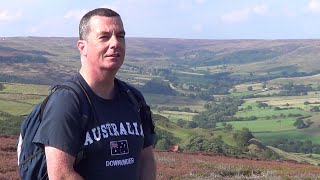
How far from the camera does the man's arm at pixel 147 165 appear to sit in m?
4.32

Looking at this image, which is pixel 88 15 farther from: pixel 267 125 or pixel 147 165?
pixel 267 125

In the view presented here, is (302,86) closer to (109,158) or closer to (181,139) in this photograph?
(181,139)

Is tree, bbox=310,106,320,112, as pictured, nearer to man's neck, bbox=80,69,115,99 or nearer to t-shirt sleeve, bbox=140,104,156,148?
t-shirt sleeve, bbox=140,104,156,148

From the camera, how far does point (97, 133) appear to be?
12.1ft

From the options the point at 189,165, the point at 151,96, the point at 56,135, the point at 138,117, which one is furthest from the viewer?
the point at 151,96

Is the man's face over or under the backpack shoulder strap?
over

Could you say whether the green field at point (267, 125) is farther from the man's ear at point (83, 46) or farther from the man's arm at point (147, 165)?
the man's ear at point (83, 46)

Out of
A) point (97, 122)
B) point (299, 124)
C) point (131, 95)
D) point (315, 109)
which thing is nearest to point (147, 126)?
point (131, 95)

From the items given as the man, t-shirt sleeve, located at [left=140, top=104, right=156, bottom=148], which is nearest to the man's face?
the man

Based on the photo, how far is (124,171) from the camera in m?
3.87

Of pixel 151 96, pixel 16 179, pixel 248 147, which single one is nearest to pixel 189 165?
pixel 16 179

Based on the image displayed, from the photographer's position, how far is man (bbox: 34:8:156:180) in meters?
3.50

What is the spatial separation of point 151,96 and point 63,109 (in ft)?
506

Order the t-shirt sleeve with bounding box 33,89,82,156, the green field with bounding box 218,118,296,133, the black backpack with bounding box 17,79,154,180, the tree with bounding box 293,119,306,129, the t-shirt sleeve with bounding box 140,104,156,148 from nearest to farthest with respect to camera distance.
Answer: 1. the t-shirt sleeve with bounding box 33,89,82,156
2. the black backpack with bounding box 17,79,154,180
3. the t-shirt sleeve with bounding box 140,104,156,148
4. the green field with bounding box 218,118,296,133
5. the tree with bounding box 293,119,306,129
